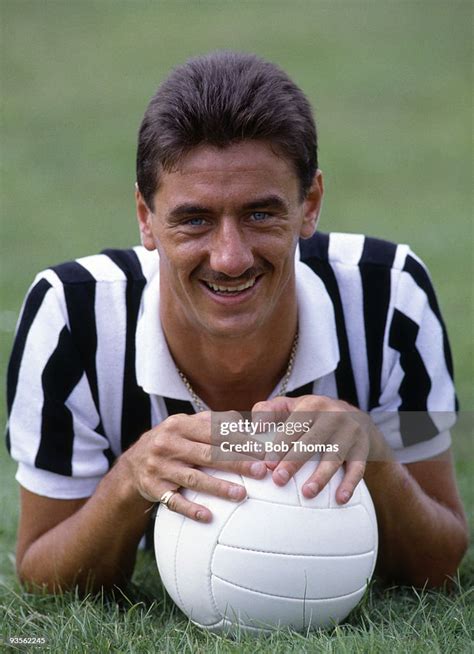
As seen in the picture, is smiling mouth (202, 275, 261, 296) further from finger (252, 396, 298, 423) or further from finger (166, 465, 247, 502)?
finger (166, 465, 247, 502)

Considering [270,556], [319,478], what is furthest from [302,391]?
[270,556]

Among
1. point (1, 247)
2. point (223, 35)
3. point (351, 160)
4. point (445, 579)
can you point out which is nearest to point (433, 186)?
point (351, 160)

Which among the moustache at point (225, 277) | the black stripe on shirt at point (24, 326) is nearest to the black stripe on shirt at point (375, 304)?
the moustache at point (225, 277)

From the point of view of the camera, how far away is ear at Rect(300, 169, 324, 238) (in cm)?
389

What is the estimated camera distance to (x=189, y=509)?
3371mm

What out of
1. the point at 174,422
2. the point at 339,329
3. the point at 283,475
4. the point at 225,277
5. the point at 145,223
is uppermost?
the point at 145,223

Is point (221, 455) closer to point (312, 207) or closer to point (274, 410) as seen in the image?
point (274, 410)

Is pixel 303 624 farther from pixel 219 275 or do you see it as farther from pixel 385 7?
pixel 385 7

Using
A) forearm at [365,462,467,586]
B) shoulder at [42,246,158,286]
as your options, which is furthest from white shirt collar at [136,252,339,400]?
forearm at [365,462,467,586]

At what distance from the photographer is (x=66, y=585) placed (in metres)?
3.96

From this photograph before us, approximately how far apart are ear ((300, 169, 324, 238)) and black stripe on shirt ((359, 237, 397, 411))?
318 millimetres

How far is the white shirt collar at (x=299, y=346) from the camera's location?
397 cm

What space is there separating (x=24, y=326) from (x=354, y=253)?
1.15 m

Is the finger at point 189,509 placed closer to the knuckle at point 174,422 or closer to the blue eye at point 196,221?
the knuckle at point 174,422
